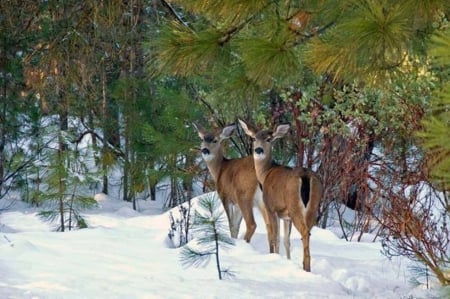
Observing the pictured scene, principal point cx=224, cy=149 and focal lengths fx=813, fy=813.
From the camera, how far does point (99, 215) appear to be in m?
12.8

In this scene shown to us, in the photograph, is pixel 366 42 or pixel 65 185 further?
pixel 65 185

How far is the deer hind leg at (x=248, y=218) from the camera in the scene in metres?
8.85

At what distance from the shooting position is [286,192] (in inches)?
301

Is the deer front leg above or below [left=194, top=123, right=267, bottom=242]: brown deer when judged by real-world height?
below

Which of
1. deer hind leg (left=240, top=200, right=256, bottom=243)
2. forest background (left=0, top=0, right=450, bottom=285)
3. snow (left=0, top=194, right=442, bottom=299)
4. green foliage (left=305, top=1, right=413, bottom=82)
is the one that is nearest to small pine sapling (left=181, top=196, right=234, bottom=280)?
snow (left=0, top=194, right=442, bottom=299)

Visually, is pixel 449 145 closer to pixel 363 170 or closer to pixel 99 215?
pixel 363 170

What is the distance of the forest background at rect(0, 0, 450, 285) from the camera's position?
409 cm

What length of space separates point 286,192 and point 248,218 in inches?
52.2

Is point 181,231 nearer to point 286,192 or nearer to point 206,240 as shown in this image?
point 286,192

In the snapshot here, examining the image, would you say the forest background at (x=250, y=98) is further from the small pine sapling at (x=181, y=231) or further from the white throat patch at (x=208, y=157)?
the small pine sapling at (x=181, y=231)

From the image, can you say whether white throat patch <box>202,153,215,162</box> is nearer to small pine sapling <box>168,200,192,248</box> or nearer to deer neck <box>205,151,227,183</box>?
deer neck <box>205,151,227,183</box>

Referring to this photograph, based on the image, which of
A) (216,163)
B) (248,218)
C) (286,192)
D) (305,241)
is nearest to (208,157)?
(216,163)

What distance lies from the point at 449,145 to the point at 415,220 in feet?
14.9

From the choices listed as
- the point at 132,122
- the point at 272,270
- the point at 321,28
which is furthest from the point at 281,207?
the point at 132,122
